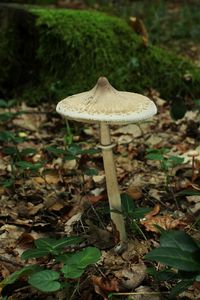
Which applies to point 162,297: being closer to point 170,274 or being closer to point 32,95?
point 170,274

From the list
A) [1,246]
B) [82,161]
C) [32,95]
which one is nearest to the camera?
[1,246]

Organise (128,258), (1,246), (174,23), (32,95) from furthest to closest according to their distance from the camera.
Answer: (174,23)
(32,95)
(1,246)
(128,258)

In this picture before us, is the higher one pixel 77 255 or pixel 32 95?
pixel 77 255

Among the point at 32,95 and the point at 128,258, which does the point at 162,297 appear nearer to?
the point at 128,258

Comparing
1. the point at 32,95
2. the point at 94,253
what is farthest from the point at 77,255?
the point at 32,95

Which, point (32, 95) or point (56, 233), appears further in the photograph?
point (32, 95)

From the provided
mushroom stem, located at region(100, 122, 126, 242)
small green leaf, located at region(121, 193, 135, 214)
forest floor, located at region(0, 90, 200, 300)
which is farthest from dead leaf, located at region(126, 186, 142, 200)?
mushroom stem, located at region(100, 122, 126, 242)

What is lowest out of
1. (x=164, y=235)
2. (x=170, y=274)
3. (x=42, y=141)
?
(x=42, y=141)
